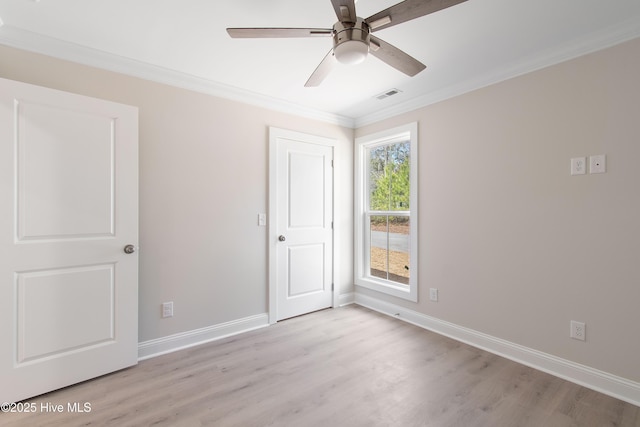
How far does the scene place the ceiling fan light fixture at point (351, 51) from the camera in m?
1.39

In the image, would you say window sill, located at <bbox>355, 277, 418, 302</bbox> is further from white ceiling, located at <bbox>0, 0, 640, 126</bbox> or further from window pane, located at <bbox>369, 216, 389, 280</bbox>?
white ceiling, located at <bbox>0, 0, 640, 126</bbox>

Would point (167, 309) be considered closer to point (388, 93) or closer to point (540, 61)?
point (388, 93)

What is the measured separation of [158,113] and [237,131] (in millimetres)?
688

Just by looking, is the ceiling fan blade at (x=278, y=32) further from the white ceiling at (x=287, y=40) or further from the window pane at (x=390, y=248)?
the window pane at (x=390, y=248)

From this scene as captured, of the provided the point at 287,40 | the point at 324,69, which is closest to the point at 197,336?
the point at 324,69

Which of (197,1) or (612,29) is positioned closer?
(197,1)

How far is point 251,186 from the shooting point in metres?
2.95

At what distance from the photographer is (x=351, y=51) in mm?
1412

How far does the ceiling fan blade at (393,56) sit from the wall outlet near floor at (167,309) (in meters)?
2.45

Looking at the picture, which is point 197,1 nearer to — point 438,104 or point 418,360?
point 438,104

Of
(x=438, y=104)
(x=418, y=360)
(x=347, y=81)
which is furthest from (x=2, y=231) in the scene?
(x=438, y=104)

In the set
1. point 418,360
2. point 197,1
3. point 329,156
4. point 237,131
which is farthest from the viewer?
point 329,156

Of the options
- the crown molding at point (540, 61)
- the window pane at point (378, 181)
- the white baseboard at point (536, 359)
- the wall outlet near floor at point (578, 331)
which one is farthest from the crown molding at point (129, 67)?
the wall outlet near floor at point (578, 331)

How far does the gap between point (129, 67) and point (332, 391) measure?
2857 mm
